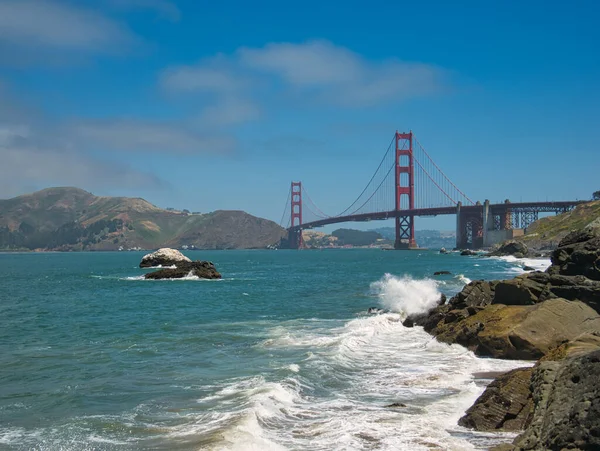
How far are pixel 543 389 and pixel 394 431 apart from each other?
2292 mm

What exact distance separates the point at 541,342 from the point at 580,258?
8.00 m

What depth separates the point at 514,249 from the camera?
80.0 meters

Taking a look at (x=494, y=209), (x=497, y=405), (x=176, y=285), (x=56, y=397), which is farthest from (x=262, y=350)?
(x=494, y=209)

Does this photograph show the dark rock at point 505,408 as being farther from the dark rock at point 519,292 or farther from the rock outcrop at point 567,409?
the dark rock at point 519,292

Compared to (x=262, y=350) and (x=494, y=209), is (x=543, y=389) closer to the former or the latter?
(x=262, y=350)

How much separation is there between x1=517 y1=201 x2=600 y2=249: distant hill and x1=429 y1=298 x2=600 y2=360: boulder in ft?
200

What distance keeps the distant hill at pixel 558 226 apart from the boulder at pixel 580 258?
52918 millimetres

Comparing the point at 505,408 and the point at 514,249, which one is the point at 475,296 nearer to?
the point at 505,408

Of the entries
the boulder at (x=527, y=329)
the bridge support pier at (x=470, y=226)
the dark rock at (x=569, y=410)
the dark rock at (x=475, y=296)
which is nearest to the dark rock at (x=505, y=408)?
the dark rock at (x=569, y=410)

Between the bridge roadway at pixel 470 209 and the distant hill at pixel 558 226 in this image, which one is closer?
the distant hill at pixel 558 226

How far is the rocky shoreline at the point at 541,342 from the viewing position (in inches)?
244

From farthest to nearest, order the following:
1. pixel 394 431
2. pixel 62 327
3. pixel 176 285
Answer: pixel 176 285 → pixel 62 327 → pixel 394 431

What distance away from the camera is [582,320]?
1366cm

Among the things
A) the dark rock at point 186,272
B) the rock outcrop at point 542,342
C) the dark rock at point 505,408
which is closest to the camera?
the rock outcrop at point 542,342
